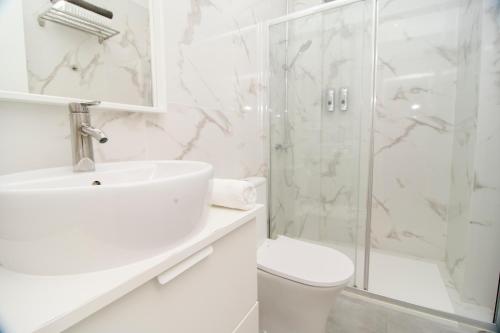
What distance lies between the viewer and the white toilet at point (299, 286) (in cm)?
100

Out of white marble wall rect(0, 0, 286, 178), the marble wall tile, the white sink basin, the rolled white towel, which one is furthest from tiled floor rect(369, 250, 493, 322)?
the white sink basin

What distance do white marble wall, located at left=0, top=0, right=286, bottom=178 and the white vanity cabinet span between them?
0.46m

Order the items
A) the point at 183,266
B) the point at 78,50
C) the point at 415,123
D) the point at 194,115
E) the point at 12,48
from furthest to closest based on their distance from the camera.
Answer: the point at 415,123 → the point at 194,115 → the point at 78,50 → the point at 12,48 → the point at 183,266

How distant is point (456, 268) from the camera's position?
1.51 meters

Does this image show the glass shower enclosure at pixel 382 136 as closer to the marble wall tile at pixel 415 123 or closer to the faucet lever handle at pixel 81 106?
the marble wall tile at pixel 415 123

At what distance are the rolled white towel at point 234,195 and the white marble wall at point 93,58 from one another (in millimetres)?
429

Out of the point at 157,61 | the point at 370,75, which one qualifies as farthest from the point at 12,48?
the point at 370,75

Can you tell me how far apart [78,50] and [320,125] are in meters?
1.54

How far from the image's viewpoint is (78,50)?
72 cm

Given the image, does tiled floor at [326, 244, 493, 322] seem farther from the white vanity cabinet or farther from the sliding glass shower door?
the white vanity cabinet

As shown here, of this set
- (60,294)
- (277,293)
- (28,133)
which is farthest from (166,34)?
(277,293)

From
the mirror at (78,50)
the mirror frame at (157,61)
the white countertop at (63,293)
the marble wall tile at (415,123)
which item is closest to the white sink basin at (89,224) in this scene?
the white countertop at (63,293)

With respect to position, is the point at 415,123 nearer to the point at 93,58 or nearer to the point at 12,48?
the point at 93,58

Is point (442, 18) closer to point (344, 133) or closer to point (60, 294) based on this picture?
point (344, 133)
